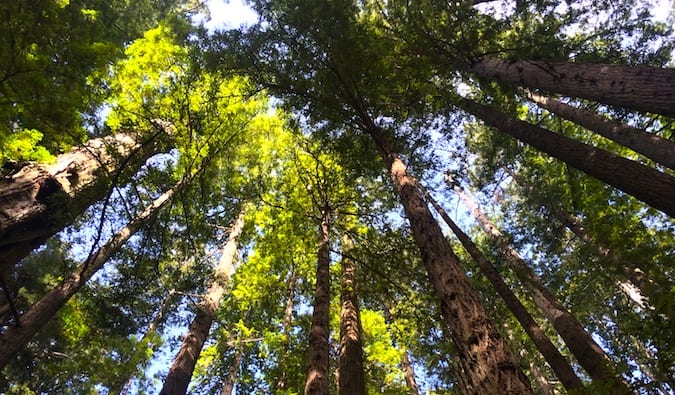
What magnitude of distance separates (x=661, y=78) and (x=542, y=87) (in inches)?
79.8

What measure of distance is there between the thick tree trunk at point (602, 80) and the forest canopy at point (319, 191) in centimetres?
4

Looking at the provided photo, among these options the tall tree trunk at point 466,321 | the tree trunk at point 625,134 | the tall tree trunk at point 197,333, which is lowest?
the tall tree trunk at point 466,321

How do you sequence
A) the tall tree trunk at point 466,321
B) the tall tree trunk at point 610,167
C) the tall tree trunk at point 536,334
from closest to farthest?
the tall tree trunk at point 466,321 < the tall tree trunk at point 610,167 < the tall tree trunk at point 536,334

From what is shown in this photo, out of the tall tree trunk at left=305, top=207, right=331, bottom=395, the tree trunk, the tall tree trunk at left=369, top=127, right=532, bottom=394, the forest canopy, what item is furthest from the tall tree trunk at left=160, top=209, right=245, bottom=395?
the tree trunk

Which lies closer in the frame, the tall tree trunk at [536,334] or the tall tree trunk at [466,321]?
the tall tree trunk at [466,321]

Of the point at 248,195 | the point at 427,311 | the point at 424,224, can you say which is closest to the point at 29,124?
the point at 248,195

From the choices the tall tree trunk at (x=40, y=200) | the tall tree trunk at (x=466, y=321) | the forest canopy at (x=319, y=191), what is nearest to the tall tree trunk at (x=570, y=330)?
the forest canopy at (x=319, y=191)

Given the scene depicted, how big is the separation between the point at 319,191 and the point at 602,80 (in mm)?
5842

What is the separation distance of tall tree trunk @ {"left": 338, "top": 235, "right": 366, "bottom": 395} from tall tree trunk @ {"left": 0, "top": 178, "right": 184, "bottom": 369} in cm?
431

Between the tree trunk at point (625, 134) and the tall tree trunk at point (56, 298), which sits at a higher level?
the tree trunk at point (625, 134)

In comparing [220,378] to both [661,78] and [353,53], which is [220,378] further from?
[661,78]

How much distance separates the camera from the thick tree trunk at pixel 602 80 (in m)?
4.92

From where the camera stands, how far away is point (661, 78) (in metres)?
5.03

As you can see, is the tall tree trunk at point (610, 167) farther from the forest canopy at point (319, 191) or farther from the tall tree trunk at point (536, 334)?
the tall tree trunk at point (536, 334)
